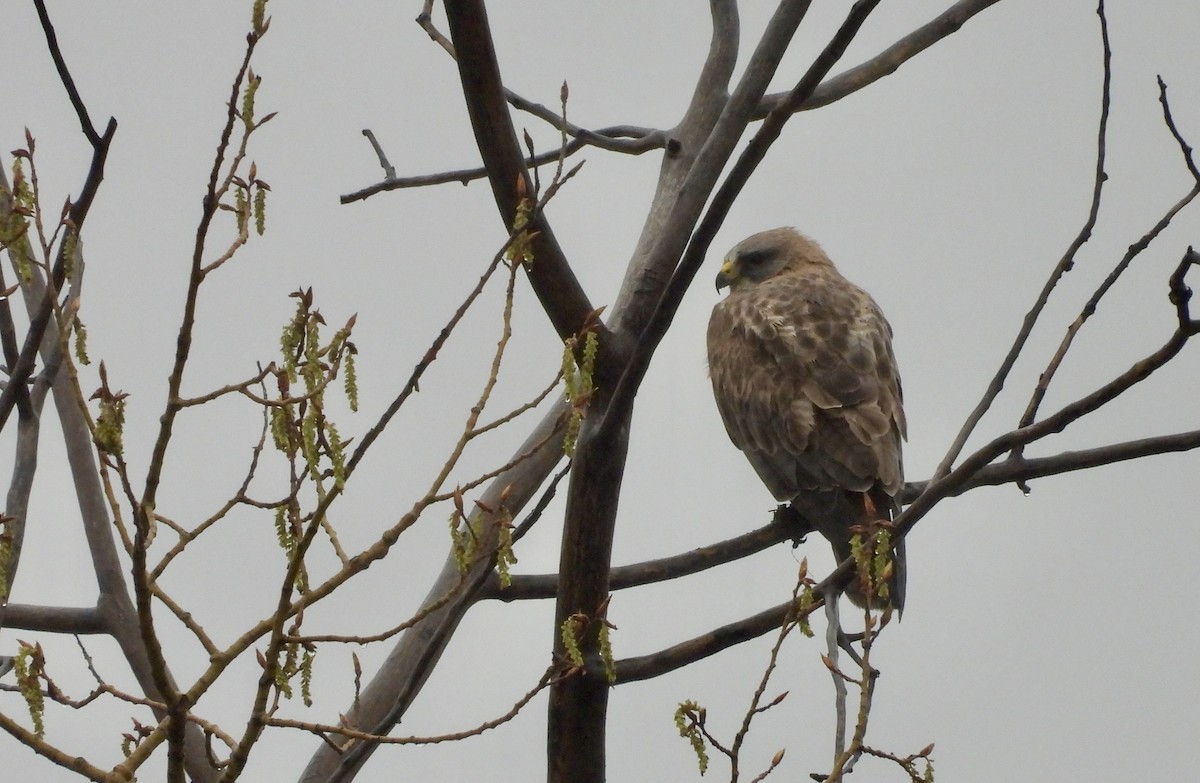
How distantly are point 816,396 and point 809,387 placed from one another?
0.24 ft

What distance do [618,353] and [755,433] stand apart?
2.31 metres

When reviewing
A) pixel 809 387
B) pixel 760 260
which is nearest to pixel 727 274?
pixel 760 260

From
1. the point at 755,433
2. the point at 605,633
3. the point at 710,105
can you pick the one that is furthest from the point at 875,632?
the point at 755,433

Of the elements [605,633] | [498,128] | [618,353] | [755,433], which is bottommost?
Result: [605,633]

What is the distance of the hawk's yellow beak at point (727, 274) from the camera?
26.1ft

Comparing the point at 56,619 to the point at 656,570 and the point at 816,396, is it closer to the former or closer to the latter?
the point at 656,570

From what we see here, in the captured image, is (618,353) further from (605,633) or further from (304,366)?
(304,366)

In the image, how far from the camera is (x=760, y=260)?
7.97 metres

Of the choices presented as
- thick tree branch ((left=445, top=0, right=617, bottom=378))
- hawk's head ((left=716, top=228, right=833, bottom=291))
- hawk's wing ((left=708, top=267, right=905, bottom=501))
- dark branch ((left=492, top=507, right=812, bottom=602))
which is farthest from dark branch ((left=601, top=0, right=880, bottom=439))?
hawk's head ((left=716, top=228, right=833, bottom=291))

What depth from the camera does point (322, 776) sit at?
455 centimetres

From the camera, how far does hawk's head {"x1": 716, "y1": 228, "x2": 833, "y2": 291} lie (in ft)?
26.0

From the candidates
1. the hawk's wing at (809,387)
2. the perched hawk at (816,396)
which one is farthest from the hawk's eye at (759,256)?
the hawk's wing at (809,387)

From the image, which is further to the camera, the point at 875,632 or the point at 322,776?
the point at 322,776

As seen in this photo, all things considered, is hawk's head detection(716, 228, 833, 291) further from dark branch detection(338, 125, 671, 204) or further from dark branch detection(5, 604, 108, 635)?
dark branch detection(5, 604, 108, 635)
